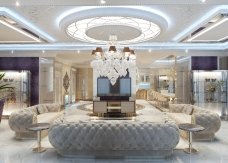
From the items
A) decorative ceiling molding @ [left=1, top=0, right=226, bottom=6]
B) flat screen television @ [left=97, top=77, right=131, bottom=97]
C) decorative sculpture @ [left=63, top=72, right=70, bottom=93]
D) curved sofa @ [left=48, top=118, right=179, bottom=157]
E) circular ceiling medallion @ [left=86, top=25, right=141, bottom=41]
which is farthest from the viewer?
decorative sculpture @ [left=63, top=72, right=70, bottom=93]

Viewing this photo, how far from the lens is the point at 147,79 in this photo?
1811 cm

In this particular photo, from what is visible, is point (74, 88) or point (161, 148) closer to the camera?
point (161, 148)

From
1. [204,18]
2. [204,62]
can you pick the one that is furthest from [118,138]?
[204,62]

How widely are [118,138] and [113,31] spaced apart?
9.70ft

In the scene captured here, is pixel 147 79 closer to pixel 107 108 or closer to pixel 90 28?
pixel 107 108

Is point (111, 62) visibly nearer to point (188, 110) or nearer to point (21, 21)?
point (21, 21)

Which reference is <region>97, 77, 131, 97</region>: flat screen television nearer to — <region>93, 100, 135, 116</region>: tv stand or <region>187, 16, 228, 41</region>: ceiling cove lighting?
<region>93, 100, 135, 116</region>: tv stand

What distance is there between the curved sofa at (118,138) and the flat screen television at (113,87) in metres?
7.47

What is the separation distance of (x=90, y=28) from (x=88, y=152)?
9.87 ft

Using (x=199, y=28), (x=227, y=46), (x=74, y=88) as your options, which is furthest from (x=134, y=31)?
(x=74, y=88)

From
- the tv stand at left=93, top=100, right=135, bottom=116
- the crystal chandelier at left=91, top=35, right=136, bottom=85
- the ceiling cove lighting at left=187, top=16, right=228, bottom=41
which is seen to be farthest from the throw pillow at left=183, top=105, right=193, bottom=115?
the crystal chandelier at left=91, top=35, right=136, bottom=85

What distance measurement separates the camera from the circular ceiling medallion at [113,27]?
223 inches

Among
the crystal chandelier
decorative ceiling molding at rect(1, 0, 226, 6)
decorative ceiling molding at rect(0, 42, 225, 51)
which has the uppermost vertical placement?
decorative ceiling molding at rect(0, 42, 225, 51)

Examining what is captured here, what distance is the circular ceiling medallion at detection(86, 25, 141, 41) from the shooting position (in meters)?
5.94
